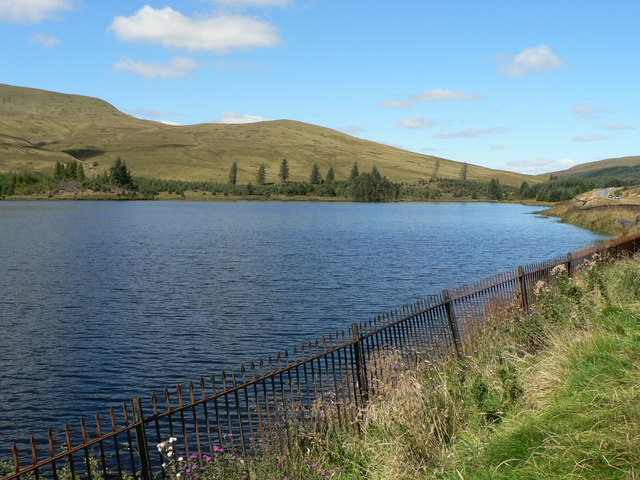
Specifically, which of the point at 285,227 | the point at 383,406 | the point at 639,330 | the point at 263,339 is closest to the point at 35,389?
the point at 263,339

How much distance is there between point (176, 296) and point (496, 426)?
21.2 metres

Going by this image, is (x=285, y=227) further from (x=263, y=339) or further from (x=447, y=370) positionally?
(x=447, y=370)

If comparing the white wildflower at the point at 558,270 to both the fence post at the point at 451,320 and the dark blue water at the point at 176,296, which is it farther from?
the dark blue water at the point at 176,296

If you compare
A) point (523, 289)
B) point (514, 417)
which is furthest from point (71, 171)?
point (514, 417)

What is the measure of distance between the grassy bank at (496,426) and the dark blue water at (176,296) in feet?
23.8

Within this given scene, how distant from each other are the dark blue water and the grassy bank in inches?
286

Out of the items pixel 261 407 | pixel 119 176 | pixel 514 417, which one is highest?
pixel 119 176

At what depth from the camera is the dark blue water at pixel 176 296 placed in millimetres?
15227

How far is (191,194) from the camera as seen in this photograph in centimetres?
17075

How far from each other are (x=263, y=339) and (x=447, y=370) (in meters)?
9.96

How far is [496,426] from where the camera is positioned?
→ 7402 millimetres

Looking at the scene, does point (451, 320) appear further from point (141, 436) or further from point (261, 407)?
point (141, 436)

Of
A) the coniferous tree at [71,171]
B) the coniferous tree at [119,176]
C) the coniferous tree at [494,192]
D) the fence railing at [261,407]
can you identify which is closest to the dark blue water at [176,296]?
the fence railing at [261,407]

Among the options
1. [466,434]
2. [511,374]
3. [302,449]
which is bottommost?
[302,449]
